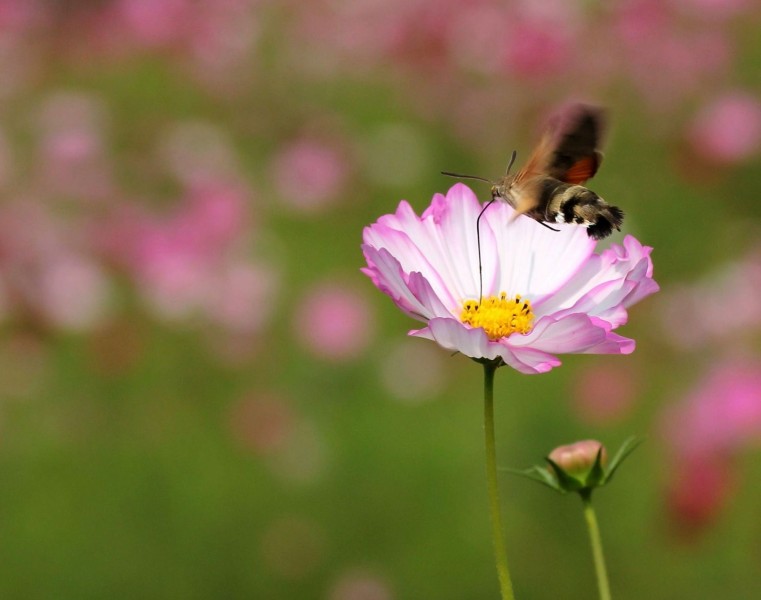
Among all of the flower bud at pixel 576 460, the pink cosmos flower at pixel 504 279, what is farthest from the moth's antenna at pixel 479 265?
the flower bud at pixel 576 460

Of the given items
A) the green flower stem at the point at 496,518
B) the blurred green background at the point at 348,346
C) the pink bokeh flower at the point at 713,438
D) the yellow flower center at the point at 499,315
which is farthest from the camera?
the blurred green background at the point at 348,346

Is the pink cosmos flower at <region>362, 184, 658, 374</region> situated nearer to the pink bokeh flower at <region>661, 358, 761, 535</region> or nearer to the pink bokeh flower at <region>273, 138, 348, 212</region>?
the pink bokeh flower at <region>661, 358, 761, 535</region>

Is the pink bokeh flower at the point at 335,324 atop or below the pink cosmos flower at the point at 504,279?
below

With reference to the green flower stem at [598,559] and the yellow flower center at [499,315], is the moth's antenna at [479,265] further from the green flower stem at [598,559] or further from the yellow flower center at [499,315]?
the green flower stem at [598,559]

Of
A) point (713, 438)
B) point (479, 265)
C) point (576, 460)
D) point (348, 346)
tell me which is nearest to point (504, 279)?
point (479, 265)

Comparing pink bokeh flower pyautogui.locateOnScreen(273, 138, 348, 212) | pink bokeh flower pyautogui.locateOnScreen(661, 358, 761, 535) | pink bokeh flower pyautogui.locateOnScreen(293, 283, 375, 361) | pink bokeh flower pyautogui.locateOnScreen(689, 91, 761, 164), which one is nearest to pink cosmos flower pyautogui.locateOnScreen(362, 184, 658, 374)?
pink bokeh flower pyautogui.locateOnScreen(661, 358, 761, 535)

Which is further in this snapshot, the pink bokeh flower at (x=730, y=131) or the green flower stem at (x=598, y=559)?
the pink bokeh flower at (x=730, y=131)

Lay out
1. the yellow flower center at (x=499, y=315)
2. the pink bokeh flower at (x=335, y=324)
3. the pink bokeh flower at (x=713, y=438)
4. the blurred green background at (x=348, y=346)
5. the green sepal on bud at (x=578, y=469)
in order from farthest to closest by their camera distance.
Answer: the pink bokeh flower at (x=335, y=324) → the blurred green background at (x=348, y=346) → the pink bokeh flower at (x=713, y=438) → the yellow flower center at (x=499, y=315) → the green sepal on bud at (x=578, y=469)

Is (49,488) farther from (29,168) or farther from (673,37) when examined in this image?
(673,37)
